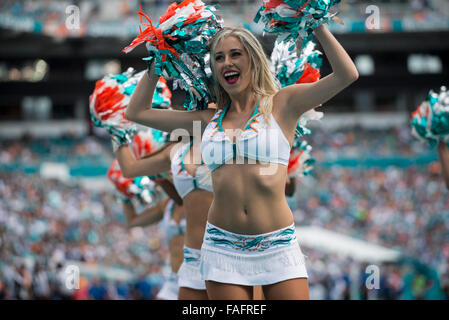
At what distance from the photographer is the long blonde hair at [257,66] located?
6.93 feet

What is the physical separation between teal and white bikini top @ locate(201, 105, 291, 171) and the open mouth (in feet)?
0.45

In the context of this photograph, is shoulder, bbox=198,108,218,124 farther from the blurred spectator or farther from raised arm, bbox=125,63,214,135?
the blurred spectator

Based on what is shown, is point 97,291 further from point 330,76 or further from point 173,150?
point 330,76

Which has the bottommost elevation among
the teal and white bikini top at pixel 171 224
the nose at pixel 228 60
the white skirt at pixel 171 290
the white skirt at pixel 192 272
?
the white skirt at pixel 171 290

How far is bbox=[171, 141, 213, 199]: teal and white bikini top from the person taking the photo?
2.70 metres

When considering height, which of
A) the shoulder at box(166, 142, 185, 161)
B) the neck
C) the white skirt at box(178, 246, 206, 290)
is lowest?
the white skirt at box(178, 246, 206, 290)

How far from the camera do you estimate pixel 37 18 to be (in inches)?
815

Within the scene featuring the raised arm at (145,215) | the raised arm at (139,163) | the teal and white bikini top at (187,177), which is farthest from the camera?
the raised arm at (145,215)

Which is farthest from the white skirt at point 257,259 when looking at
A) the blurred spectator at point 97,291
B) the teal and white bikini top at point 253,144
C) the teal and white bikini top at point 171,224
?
the blurred spectator at point 97,291

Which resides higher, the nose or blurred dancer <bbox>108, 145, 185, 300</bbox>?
the nose

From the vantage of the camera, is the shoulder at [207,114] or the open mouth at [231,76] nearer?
the open mouth at [231,76]

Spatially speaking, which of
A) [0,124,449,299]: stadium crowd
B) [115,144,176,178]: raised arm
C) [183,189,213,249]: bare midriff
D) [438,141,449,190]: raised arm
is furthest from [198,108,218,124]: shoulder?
[0,124,449,299]: stadium crowd

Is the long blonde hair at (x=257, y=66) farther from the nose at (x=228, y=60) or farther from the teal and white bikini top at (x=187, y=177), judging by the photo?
the teal and white bikini top at (x=187, y=177)

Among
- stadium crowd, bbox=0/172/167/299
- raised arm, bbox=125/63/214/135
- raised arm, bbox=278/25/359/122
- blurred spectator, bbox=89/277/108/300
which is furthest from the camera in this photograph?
blurred spectator, bbox=89/277/108/300
